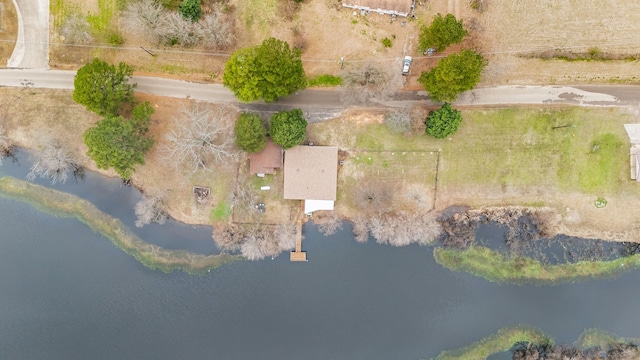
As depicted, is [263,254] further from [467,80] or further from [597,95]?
[597,95]

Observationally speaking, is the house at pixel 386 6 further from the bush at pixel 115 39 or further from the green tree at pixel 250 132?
the bush at pixel 115 39

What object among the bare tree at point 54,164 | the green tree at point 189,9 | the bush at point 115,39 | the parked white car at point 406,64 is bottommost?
the bare tree at point 54,164

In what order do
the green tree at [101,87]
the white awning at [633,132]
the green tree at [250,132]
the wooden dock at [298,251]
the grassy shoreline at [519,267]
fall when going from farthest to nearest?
the wooden dock at [298,251]
the grassy shoreline at [519,267]
the white awning at [633,132]
the green tree at [250,132]
the green tree at [101,87]

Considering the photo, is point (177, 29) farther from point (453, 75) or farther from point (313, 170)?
point (453, 75)

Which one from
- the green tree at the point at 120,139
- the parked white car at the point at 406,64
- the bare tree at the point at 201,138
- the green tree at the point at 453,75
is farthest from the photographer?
the parked white car at the point at 406,64

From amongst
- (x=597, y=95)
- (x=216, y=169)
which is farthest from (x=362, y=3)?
(x=597, y=95)

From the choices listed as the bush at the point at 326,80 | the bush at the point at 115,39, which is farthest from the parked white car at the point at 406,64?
the bush at the point at 115,39

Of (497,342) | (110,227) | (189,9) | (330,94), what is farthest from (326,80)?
(497,342)
